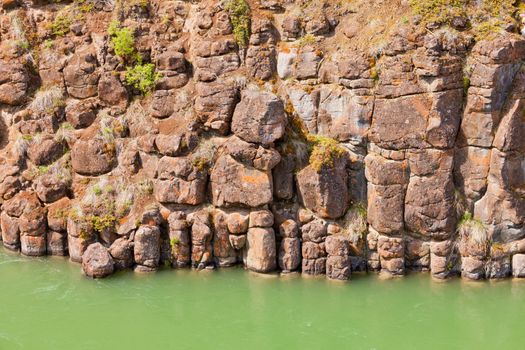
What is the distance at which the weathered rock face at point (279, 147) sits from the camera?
63.3 ft

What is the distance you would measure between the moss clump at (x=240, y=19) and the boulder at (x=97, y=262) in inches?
321

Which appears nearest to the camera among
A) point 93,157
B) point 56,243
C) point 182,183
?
point 182,183

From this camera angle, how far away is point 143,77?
22.0 metres

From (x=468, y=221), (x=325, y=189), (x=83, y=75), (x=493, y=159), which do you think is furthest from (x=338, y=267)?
(x=83, y=75)

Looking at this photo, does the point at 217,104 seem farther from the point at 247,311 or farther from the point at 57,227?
the point at 57,227

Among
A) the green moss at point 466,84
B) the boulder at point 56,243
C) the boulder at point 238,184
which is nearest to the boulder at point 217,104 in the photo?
the boulder at point 238,184

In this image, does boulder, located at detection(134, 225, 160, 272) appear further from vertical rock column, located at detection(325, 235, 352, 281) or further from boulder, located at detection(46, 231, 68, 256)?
vertical rock column, located at detection(325, 235, 352, 281)

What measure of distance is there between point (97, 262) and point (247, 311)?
5.03 metres

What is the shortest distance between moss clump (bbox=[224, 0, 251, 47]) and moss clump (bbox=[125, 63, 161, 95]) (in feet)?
10.0

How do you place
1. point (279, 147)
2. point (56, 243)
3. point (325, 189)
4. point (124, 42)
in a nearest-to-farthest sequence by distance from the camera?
1. point (325, 189)
2. point (279, 147)
3. point (56, 243)
4. point (124, 42)

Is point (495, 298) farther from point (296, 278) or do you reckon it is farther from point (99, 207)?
point (99, 207)

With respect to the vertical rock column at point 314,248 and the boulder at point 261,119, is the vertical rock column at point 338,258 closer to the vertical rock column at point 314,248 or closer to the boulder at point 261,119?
the vertical rock column at point 314,248

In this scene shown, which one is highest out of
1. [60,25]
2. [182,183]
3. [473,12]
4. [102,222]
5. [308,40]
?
[473,12]

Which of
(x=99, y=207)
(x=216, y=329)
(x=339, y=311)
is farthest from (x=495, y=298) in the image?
(x=99, y=207)
